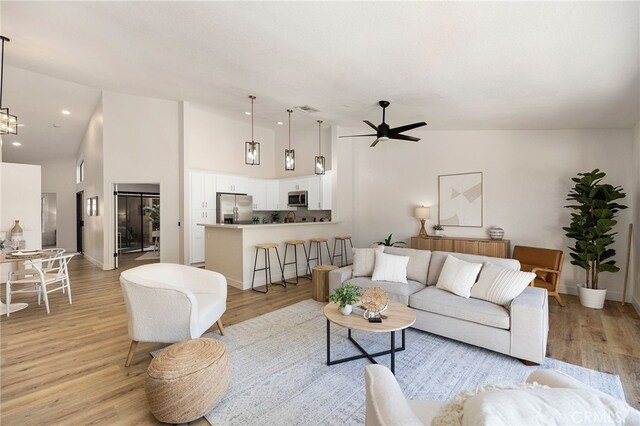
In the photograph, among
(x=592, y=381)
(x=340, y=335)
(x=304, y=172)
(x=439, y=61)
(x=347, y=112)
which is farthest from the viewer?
(x=304, y=172)

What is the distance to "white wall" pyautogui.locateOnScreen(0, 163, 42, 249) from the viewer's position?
5566 mm

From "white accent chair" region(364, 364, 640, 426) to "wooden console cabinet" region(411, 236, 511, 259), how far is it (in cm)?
408

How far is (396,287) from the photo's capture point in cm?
338

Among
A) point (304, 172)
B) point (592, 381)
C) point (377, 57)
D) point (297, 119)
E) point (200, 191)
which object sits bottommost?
point (592, 381)

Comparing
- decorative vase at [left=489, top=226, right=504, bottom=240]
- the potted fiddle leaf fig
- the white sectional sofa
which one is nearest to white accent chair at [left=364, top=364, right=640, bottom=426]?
the white sectional sofa

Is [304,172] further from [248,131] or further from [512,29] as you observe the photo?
[512,29]

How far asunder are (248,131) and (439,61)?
612 cm

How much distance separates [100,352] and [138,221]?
704 cm

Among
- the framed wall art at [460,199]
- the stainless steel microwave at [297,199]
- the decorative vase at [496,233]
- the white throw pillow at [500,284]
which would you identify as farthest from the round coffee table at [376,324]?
the stainless steel microwave at [297,199]

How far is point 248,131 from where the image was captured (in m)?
7.90

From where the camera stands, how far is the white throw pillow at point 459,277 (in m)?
3.07

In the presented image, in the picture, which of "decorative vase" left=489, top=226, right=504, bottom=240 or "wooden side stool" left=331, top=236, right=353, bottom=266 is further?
"wooden side stool" left=331, top=236, right=353, bottom=266

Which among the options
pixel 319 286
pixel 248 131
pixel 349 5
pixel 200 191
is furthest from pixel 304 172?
pixel 349 5

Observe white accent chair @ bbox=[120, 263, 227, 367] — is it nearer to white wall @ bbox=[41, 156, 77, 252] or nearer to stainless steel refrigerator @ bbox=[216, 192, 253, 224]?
stainless steel refrigerator @ bbox=[216, 192, 253, 224]
